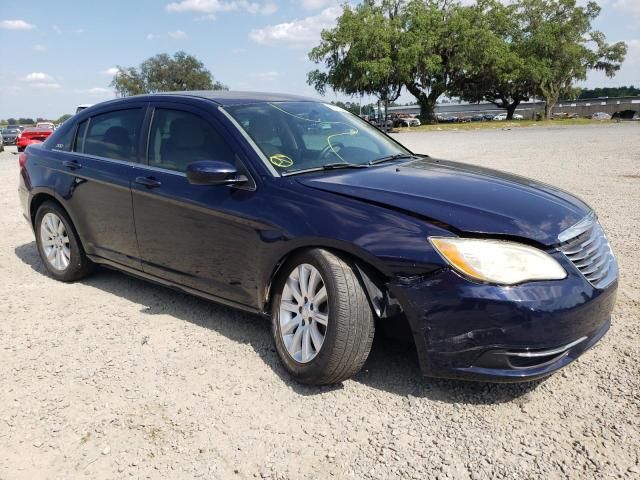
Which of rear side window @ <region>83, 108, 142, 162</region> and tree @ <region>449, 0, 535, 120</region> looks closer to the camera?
rear side window @ <region>83, 108, 142, 162</region>

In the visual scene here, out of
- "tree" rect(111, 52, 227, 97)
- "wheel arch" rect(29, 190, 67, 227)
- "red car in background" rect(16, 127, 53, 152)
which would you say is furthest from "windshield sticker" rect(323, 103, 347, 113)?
"tree" rect(111, 52, 227, 97)

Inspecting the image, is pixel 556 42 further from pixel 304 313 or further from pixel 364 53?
pixel 304 313

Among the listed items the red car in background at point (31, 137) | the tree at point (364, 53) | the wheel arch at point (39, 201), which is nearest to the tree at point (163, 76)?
the tree at point (364, 53)

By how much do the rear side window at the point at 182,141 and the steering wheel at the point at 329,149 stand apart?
1.94 ft

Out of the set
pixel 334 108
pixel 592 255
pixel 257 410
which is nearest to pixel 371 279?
pixel 257 410

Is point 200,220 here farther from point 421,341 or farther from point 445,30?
point 445,30

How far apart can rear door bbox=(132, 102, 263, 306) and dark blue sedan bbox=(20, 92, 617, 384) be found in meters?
0.01

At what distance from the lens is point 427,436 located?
8.57 ft

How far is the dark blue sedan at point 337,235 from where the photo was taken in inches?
102

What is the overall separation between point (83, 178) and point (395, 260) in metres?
3.00

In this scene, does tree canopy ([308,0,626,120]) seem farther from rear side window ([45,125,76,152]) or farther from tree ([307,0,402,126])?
rear side window ([45,125,76,152])

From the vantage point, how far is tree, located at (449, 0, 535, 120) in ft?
170

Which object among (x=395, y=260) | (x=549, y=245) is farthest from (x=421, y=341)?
(x=549, y=245)

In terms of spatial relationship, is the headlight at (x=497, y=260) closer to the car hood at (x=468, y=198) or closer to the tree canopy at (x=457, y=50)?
the car hood at (x=468, y=198)
